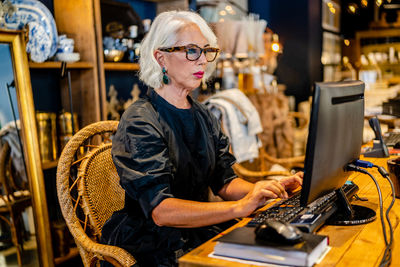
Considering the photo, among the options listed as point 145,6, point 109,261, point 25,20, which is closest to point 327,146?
point 109,261

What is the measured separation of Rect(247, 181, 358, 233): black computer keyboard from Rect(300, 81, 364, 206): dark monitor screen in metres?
0.07

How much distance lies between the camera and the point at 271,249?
96cm

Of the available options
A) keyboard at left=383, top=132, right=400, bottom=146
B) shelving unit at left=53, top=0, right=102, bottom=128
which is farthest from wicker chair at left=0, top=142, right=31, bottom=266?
keyboard at left=383, top=132, right=400, bottom=146

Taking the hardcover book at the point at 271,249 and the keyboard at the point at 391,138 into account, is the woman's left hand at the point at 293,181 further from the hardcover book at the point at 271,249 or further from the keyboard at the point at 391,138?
the keyboard at the point at 391,138

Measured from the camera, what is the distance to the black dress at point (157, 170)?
4.61 feet

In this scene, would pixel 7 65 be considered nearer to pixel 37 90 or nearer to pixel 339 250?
pixel 37 90

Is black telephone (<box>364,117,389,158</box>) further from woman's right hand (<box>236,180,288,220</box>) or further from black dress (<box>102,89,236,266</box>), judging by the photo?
woman's right hand (<box>236,180,288,220</box>)

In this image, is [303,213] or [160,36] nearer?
[303,213]

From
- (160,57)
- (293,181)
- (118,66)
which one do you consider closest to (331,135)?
(293,181)

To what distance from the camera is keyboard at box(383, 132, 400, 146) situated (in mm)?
2547

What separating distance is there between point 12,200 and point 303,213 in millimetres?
1525

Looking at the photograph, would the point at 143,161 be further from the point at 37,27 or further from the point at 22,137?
the point at 37,27

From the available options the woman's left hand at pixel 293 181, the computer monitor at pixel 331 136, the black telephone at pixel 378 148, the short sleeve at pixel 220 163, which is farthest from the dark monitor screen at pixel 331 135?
the black telephone at pixel 378 148

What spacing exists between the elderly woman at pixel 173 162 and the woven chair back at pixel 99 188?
0.36 feet
